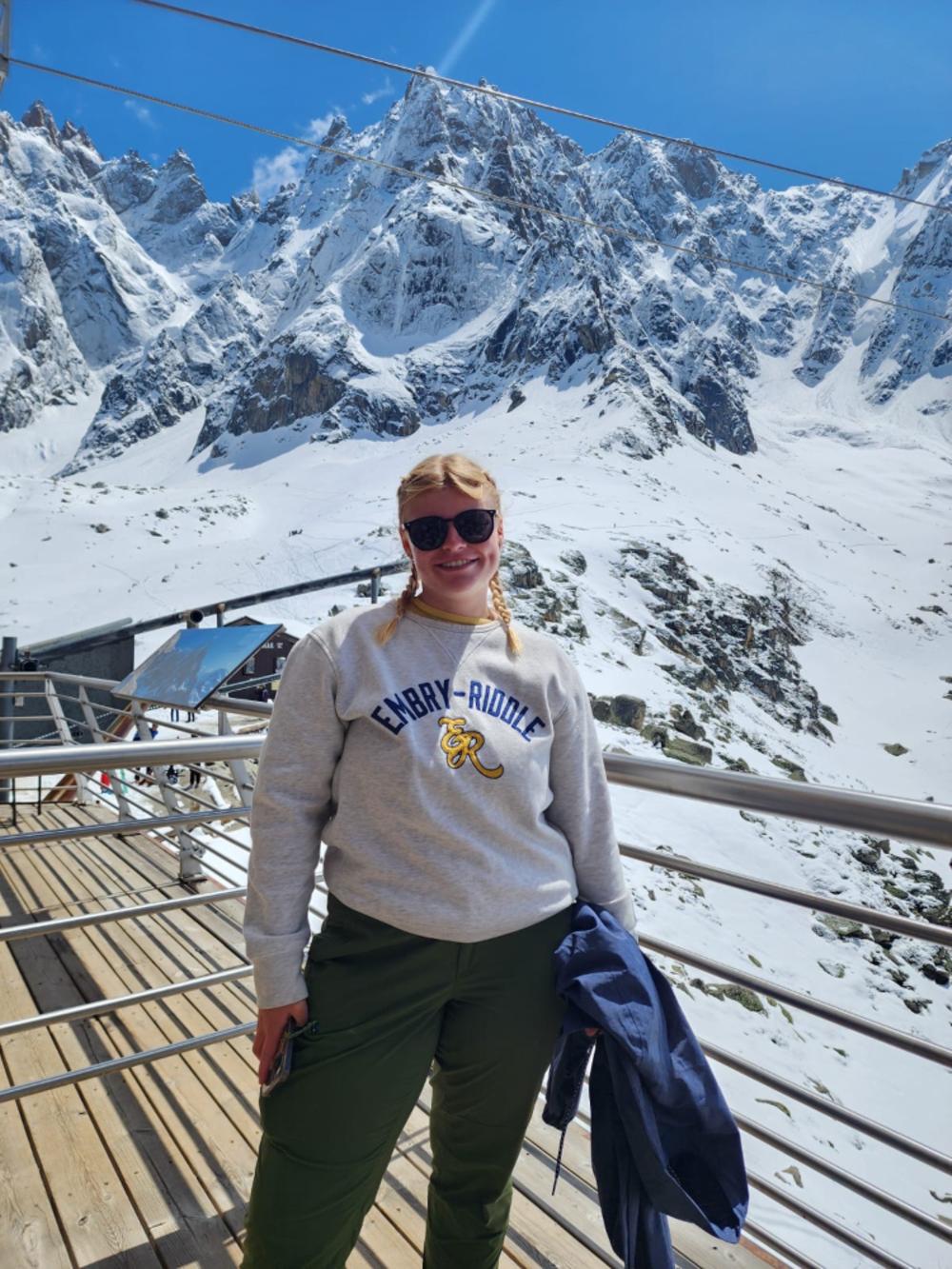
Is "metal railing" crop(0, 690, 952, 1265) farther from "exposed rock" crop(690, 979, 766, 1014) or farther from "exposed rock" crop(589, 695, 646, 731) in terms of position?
"exposed rock" crop(589, 695, 646, 731)

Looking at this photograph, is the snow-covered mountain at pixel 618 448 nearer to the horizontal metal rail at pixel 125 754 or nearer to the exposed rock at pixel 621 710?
the exposed rock at pixel 621 710

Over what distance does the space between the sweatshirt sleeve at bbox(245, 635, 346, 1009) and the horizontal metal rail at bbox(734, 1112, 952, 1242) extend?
94cm

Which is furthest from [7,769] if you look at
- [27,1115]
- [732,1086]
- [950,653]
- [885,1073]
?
[950,653]

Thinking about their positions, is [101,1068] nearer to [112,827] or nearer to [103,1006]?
[103,1006]

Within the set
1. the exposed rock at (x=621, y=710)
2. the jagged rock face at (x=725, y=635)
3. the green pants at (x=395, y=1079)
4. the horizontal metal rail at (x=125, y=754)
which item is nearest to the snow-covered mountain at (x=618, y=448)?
the exposed rock at (x=621, y=710)

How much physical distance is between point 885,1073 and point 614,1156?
1189 centimetres

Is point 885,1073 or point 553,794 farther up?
point 553,794

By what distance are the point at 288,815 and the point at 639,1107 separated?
793 mm

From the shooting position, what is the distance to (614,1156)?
→ 1.32 meters

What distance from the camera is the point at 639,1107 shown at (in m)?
1.26

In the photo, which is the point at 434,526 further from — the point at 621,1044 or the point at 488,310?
the point at 488,310

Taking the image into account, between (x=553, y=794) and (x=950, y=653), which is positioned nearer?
(x=553, y=794)

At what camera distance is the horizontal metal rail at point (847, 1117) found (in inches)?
54.5

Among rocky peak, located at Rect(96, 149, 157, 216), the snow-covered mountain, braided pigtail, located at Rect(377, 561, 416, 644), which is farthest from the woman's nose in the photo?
rocky peak, located at Rect(96, 149, 157, 216)
